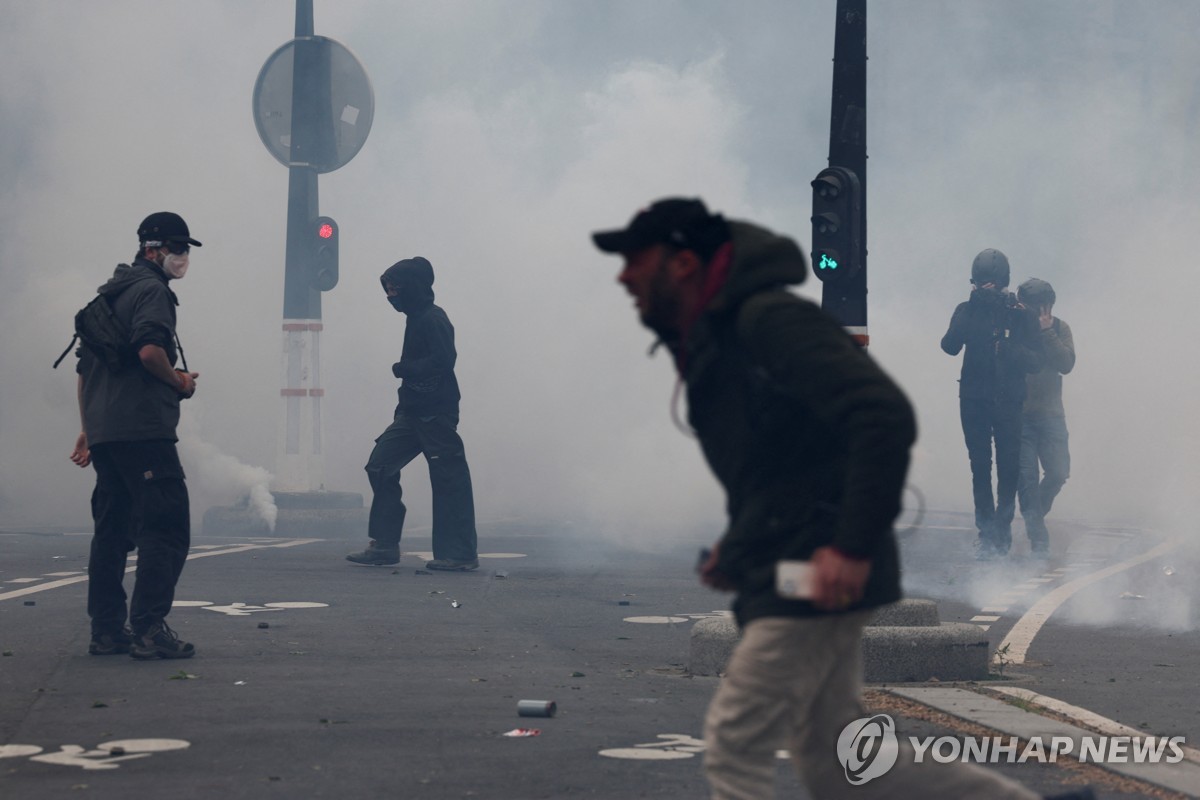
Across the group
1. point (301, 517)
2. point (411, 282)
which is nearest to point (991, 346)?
point (411, 282)

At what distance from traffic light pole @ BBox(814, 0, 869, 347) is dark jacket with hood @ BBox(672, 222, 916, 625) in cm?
472

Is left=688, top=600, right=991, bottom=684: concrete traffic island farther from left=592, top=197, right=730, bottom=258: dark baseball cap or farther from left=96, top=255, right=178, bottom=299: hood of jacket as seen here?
left=592, top=197, right=730, bottom=258: dark baseball cap

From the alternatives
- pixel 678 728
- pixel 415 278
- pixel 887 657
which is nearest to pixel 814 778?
pixel 678 728

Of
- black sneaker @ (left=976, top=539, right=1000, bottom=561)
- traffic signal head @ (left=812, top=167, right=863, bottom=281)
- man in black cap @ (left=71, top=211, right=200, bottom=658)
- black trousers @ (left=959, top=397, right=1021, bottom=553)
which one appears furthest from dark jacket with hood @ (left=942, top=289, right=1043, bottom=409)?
man in black cap @ (left=71, top=211, right=200, bottom=658)

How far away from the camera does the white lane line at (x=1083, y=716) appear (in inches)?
233

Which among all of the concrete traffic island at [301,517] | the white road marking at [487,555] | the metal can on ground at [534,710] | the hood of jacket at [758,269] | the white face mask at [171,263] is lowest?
the metal can on ground at [534,710]

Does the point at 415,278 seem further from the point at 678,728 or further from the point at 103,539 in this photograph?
the point at 678,728

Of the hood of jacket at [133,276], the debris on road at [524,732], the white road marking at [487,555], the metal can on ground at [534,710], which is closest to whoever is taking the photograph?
the debris on road at [524,732]

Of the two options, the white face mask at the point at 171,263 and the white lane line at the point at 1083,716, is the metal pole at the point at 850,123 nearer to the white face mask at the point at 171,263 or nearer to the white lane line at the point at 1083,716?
the white lane line at the point at 1083,716

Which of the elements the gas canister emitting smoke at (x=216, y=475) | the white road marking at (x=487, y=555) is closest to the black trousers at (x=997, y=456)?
the white road marking at (x=487, y=555)

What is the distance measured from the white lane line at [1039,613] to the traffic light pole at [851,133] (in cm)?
167

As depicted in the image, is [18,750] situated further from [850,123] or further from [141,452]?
[850,123]

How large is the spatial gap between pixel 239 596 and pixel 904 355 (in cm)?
1869

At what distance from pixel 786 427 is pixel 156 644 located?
4730 mm
